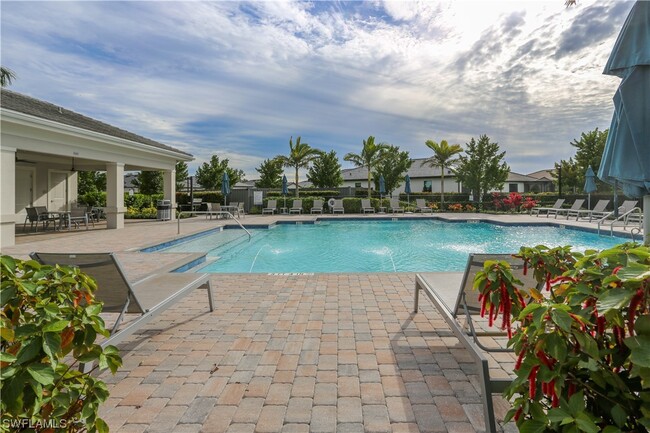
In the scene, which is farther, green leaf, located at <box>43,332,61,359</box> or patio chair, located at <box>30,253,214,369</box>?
patio chair, located at <box>30,253,214,369</box>

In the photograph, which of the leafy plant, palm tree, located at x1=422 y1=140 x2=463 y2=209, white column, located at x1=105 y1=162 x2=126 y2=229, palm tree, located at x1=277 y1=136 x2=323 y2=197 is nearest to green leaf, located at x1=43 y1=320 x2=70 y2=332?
the leafy plant

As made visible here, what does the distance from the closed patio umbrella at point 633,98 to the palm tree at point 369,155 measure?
83.7 feet

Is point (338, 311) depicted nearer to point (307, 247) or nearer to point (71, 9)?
point (307, 247)

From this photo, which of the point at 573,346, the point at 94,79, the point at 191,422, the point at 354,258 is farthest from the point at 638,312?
the point at 94,79

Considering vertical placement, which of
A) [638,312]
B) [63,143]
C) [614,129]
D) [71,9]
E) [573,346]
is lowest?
[573,346]

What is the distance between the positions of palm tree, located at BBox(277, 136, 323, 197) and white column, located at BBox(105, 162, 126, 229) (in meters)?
18.5

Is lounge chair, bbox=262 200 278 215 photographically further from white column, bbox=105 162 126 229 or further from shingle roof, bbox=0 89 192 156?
shingle roof, bbox=0 89 192 156

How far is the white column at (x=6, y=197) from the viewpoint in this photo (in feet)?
32.0

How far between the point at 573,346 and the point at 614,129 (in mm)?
3603

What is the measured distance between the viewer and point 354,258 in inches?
378

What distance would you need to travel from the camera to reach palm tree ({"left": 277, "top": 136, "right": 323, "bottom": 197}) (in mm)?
32094

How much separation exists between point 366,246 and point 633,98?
28.2 feet

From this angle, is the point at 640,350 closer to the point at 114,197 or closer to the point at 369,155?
the point at 114,197

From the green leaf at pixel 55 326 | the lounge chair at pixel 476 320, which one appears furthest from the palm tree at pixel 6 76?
the green leaf at pixel 55 326
